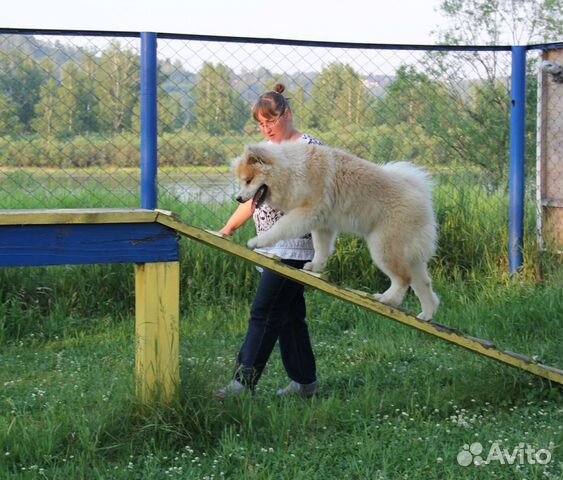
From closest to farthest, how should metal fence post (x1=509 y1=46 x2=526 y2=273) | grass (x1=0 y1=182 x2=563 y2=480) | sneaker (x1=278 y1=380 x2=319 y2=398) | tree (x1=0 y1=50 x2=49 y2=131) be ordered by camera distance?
grass (x1=0 y1=182 x2=563 y2=480)
sneaker (x1=278 y1=380 x2=319 y2=398)
tree (x1=0 y1=50 x2=49 y2=131)
metal fence post (x1=509 y1=46 x2=526 y2=273)

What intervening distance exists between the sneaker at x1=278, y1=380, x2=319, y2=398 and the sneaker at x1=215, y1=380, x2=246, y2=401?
365 millimetres

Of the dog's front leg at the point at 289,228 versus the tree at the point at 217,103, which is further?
the tree at the point at 217,103

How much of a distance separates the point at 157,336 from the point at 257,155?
122 cm

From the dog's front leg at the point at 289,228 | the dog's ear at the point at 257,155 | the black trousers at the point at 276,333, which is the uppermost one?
the dog's ear at the point at 257,155

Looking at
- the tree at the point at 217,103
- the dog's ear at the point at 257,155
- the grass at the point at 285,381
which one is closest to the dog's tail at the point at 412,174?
the dog's ear at the point at 257,155

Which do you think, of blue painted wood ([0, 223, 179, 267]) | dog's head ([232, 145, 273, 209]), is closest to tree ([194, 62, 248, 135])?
dog's head ([232, 145, 273, 209])

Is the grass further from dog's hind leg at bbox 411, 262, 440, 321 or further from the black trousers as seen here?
dog's hind leg at bbox 411, 262, 440, 321

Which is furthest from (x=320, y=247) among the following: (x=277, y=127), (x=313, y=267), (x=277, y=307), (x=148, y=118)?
(x=148, y=118)

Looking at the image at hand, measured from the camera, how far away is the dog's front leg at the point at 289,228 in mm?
4438

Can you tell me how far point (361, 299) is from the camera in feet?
13.6

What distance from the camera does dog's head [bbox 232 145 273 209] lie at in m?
4.47

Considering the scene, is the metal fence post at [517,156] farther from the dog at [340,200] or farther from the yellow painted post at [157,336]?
the yellow painted post at [157,336]

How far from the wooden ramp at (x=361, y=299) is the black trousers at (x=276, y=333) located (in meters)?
0.43

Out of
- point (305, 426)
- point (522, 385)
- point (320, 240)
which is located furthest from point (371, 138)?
point (305, 426)
